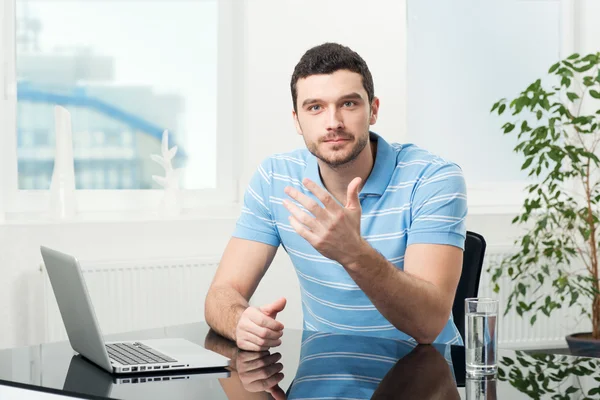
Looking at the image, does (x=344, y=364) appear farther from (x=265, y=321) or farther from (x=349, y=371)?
(x=265, y=321)

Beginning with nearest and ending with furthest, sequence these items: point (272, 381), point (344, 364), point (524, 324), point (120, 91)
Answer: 1. point (272, 381)
2. point (344, 364)
3. point (120, 91)
4. point (524, 324)

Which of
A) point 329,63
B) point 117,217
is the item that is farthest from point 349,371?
point 117,217

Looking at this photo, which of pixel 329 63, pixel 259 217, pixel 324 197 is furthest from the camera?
pixel 259 217

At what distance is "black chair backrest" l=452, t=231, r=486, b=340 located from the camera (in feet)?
6.68

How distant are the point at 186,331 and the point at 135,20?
212 centimetres

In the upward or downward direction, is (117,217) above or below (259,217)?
below

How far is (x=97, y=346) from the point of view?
142cm

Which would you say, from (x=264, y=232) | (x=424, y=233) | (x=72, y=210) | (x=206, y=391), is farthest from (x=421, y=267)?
(x=72, y=210)

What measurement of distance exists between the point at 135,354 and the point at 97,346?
12cm

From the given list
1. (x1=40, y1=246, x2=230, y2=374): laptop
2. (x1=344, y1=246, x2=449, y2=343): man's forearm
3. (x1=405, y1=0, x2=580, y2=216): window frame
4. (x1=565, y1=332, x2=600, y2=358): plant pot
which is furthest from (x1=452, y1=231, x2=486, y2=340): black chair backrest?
(x1=405, y1=0, x2=580, y2=216): window frame

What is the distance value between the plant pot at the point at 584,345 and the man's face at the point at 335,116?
2006mm

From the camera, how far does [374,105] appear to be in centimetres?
217

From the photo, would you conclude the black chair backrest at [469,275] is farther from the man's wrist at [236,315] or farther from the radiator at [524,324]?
the radiator at [524,324]

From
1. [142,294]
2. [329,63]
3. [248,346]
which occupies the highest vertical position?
[329,63]
